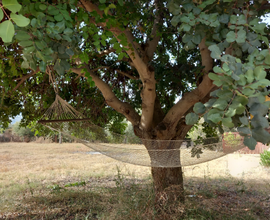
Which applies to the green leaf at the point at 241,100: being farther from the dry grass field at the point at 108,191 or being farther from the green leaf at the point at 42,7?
the dry grass field at the point at 108,191

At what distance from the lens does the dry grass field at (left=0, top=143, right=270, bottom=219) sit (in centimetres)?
254

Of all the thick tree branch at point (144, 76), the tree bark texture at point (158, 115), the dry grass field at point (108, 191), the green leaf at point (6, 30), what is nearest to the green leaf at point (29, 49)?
the green leaf at point (6, 30)

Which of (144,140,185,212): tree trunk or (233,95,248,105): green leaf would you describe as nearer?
(233,95,248,105): green leaf

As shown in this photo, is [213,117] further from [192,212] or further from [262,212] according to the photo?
[262,212]

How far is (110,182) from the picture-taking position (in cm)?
433

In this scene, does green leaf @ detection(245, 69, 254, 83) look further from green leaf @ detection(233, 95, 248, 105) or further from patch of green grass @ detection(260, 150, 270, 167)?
patch of green grass @ detection(260, 150, 270, 167)

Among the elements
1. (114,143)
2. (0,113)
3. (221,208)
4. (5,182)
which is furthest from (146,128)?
(5,182)

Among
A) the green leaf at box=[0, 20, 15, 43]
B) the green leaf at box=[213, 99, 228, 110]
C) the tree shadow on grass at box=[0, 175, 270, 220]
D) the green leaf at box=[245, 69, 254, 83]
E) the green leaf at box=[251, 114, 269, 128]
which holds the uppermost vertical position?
the green leaf at box=[0, 20, 15, 43]

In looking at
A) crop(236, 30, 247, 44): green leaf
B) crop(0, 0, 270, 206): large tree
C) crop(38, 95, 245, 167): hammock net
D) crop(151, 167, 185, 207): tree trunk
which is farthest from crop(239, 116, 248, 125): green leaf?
crop(151, 167, 185, 207): tree trunk

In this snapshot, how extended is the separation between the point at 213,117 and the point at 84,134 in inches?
86.1

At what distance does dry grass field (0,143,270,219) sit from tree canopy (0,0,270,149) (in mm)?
757

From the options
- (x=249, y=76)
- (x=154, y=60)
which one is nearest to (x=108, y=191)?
(x=154, y=60)

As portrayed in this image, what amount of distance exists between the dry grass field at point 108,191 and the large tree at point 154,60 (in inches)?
15.1

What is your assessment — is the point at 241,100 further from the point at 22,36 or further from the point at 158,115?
the point at 158,115
